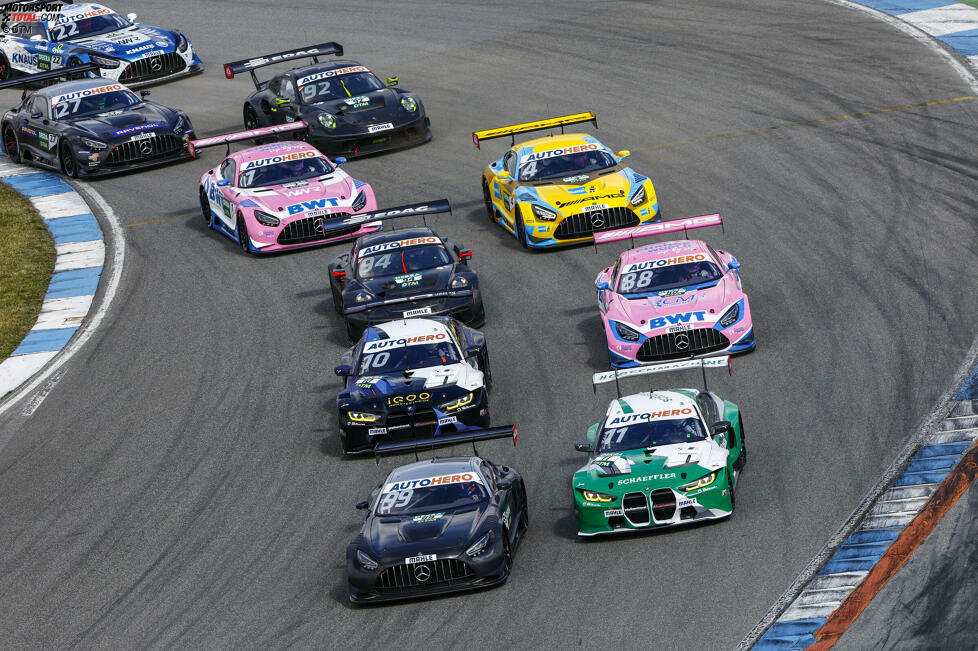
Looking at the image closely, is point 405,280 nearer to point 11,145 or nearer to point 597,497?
point 597,497

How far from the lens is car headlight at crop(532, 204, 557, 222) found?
25234mm

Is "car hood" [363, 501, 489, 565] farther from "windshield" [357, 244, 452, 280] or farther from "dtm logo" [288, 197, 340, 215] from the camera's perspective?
"dtm logo" [288, 197, 340, 215]

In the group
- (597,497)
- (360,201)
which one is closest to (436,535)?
(597,497)

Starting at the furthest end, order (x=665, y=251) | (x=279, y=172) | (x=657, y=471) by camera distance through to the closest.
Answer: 1. (x=279, y=172)
2. (x=665, y=251)
3. (x=657, y=471)

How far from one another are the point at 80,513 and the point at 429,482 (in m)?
4.93

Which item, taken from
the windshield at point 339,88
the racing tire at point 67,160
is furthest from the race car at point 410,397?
the racing tire at point 67,160

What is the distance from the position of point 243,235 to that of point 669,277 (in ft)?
29.9

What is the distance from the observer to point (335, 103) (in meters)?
30.7

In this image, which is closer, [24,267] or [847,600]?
[847,600]

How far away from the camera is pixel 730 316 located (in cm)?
2030

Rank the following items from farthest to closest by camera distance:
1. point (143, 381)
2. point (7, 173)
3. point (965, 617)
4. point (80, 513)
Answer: point (7, 173), point (143, 381), point (80, 513), point (965, 617)

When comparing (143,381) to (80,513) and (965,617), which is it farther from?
(965,617)

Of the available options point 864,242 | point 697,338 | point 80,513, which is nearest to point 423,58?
point 864,242

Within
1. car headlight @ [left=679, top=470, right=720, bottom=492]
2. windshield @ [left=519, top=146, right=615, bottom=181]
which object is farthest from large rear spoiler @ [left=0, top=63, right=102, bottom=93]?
car headlight @ [left=679, top=470, right=720, bottom=492]
